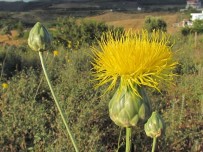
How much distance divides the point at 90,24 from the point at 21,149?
56.7 feet

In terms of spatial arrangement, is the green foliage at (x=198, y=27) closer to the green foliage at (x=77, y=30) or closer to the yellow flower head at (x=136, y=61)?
the green foliage at (x=77, y=30)

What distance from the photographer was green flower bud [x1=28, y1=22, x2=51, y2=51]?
1.64 metres

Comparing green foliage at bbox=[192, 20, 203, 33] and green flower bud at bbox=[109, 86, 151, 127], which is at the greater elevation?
green flower bud at bbox=[109, 86, 151, 127]

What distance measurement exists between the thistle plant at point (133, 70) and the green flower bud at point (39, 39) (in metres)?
0.22

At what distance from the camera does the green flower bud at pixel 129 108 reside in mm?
1570

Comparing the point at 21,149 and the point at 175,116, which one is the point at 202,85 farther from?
the point at 21,149

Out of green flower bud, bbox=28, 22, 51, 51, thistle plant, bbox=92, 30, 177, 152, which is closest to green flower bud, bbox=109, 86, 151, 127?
thistle plant, bbox=92, 30, 177, 152

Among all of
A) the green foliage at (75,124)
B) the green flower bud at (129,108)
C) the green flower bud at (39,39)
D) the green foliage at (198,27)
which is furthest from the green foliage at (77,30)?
the green flower bud at (129,108)

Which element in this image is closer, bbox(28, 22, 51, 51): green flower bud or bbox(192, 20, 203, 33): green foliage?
bbox(28, 22, 51, 51): green flower bud

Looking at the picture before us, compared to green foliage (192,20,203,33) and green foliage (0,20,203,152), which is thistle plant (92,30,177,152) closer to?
green foliage (0,20,203,152)

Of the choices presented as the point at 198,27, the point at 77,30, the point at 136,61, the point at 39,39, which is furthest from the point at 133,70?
the point at 198,27

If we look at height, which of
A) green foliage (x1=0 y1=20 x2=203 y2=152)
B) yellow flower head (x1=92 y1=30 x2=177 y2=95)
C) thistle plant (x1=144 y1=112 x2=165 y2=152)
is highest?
yellow flower head (x1=92 y1=30 x2=177 y2=95)

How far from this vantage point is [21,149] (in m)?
4.13

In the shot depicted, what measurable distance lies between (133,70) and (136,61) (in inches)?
1.5
